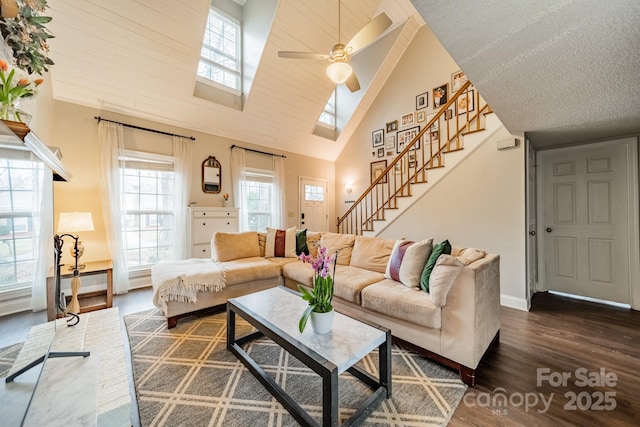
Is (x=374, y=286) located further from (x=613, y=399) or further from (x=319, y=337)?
(x=613, y=399)

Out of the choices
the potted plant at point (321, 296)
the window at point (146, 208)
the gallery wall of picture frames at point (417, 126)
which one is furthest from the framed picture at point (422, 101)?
the window at point (146, 208)

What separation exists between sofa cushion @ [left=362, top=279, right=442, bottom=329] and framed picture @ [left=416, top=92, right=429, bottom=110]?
3.89 metres

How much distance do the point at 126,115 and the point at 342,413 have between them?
14.9 feet

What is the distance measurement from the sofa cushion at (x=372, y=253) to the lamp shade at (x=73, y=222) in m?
3.07

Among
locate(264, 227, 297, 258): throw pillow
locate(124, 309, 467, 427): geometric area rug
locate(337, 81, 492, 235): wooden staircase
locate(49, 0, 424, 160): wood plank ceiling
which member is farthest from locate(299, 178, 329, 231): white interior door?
locate(124, 309, 467, 427): geometric area rug

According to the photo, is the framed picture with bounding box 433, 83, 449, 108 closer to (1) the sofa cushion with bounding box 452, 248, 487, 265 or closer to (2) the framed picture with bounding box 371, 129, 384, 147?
(2) the framed picture with bounding box 371, 129, 384, 147

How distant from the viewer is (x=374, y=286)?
2.27 m

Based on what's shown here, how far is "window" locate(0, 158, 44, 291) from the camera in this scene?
44.3 inches

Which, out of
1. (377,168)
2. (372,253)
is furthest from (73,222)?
(377,168)

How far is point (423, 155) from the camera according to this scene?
399 centimetres

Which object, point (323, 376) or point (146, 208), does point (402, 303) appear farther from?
point (146, 208)

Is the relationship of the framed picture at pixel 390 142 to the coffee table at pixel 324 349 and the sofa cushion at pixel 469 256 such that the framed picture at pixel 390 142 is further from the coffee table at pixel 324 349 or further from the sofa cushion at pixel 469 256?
the coffee table at pixel 324 349

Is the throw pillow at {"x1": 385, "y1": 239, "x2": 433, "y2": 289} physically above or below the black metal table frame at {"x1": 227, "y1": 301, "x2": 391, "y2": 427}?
above

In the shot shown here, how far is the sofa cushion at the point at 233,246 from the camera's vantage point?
10.7 feet
